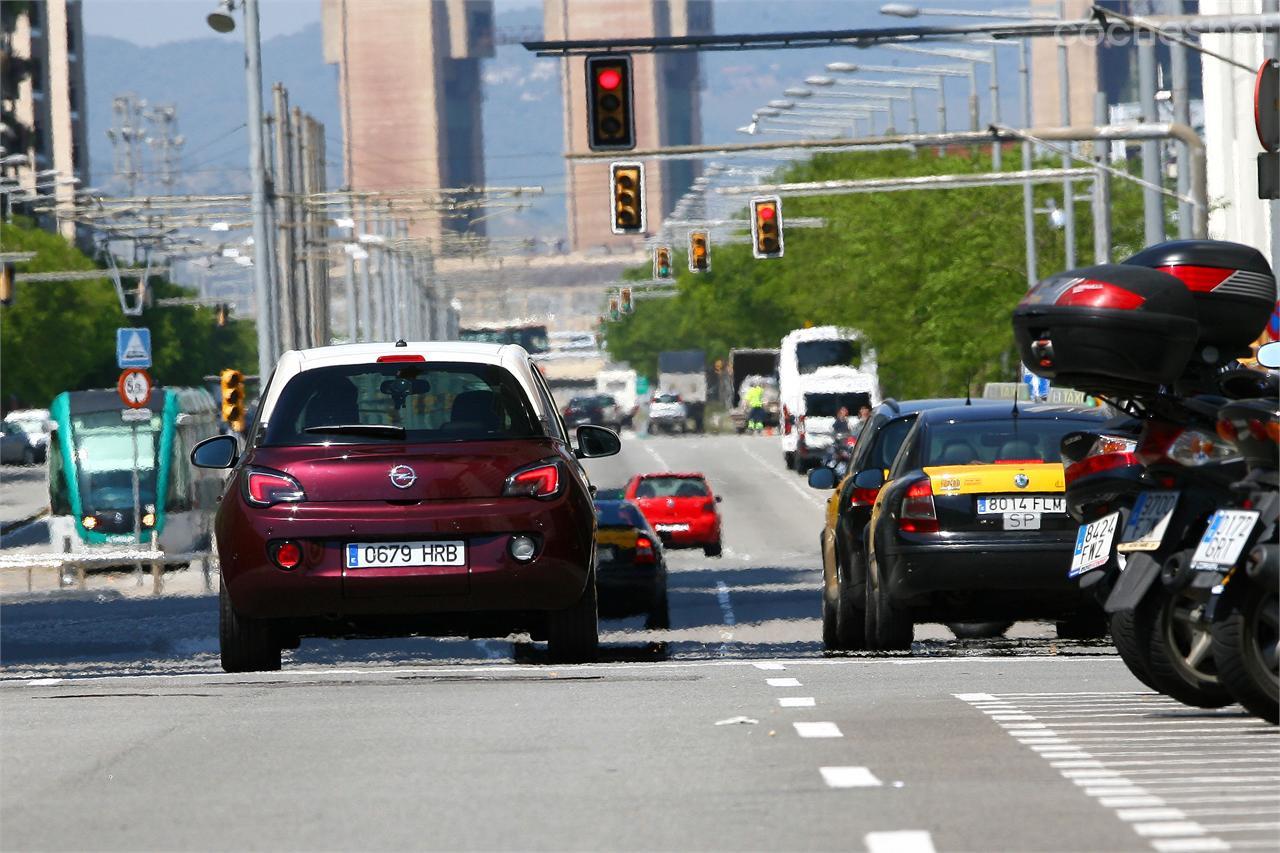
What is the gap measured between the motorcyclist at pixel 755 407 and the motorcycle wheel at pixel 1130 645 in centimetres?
9983

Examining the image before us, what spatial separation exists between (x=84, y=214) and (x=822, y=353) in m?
24.4

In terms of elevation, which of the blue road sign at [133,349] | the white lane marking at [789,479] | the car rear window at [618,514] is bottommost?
the white lane marking at [789,479]

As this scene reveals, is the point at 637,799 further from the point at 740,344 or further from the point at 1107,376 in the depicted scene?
the point at 740,344

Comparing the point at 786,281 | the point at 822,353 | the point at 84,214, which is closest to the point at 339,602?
the point at 84,214

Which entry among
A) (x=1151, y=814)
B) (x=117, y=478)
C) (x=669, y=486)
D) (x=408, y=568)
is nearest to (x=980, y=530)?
(x=408, y=568)

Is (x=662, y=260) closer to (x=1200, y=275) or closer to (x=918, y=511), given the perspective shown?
(x=918, y=511)

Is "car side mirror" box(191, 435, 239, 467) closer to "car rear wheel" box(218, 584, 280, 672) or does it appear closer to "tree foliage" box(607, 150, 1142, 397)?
"car rear wheel" box(218, 584, 280, 672)

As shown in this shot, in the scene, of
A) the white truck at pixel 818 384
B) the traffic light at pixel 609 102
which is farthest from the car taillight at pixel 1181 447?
the white truck at pixel 818 384

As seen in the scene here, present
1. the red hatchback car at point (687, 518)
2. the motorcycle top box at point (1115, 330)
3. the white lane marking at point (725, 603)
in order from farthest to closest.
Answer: the red hatchback car at point (687, 518), the white lane marking at point (725, 603), the motorcycle top box at point (1115, 330)

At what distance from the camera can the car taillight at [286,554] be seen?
13523 mm

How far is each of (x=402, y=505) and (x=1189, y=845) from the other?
6.90 metres

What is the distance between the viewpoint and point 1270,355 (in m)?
10.9

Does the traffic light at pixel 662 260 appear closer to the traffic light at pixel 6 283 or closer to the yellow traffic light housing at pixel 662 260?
the yellow traffic light housing at pixel 662 260

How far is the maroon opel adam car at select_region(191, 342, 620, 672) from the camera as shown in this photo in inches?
532
